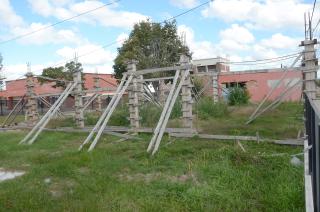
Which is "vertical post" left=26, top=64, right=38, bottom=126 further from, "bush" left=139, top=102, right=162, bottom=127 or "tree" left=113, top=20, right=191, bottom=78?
"tree" left=113, top=20, right=191, bottom=78

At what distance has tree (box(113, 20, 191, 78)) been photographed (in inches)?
1196

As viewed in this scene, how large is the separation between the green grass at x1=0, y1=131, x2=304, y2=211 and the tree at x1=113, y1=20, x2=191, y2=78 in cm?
2161

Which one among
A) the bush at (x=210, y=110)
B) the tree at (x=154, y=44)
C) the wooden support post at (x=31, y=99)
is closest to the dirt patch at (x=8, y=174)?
the bush at (x=210, y=110)

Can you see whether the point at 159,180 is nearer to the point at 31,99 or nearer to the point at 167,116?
the point at 167,116

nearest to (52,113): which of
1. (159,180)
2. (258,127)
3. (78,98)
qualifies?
(78,98)

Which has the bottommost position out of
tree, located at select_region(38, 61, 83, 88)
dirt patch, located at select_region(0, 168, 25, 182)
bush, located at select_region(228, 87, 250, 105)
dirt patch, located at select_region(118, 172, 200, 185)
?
dirt patch, located at select_region(0, 168, 25, 182)

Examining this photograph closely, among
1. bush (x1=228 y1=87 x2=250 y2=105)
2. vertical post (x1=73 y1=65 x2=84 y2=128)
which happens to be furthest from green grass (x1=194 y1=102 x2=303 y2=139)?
bush (x1=228 y1=87 x2=250 y2=105)

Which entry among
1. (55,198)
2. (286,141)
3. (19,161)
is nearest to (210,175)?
(55,198)

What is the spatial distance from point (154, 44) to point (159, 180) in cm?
2626

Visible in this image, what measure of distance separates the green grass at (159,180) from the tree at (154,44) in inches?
851

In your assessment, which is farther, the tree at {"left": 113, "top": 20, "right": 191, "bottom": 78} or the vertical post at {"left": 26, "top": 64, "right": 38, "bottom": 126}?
the tree at {"left": 113, "top": 20, "right": 191, "bottom": 78}

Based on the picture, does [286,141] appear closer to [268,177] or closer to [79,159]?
[268,177]

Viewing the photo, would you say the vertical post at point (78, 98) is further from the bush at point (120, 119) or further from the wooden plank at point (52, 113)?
the bush at point (120, 119)

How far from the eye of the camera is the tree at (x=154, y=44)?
30.4m
